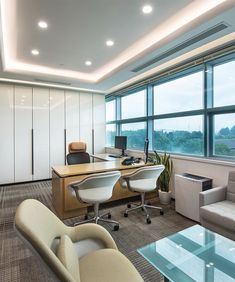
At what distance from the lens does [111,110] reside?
266 inches

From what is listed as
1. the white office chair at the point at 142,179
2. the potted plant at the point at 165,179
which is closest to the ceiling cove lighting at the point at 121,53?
the white office chair at the point at 142,179

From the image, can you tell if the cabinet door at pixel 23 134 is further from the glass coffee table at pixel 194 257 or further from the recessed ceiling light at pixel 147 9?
the glass coffee table at pixel 194 257

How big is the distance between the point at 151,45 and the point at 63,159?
160 inches

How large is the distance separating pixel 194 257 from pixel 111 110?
560 cm

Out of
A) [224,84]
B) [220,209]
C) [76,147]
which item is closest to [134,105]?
[76,147]

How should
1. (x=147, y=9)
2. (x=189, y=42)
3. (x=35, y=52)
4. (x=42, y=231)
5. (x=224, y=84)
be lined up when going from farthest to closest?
(x=35, y=52), (x=224, y=84), (x=189, y=42), (x=147, y=9), (x=42, y=231)

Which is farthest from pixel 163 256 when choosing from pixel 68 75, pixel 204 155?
pixel 68 75

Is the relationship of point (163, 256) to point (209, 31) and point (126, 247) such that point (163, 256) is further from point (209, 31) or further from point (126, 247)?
point (209, 31)

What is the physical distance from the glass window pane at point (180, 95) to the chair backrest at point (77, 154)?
79.2 inches

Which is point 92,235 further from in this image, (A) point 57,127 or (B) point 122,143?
(A) point 57,127

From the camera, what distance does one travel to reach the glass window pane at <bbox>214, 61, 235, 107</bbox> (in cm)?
315

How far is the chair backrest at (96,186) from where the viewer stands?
8.24 feet

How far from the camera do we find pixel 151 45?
10.5 feet

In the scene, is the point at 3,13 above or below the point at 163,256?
above
